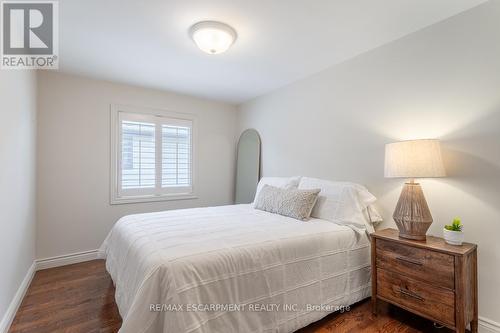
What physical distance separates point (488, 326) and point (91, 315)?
299cm

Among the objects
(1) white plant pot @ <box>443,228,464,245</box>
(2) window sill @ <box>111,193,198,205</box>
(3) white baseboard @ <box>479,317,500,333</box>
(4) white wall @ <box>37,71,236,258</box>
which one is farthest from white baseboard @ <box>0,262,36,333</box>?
(3) white baseboard @ <box>479,317,500,333</box>

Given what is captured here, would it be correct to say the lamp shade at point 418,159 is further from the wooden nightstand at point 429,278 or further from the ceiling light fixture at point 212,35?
the ceiling light fixture at point 212,35

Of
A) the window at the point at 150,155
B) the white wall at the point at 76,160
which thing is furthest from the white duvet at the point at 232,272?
the window at the point at 150,155

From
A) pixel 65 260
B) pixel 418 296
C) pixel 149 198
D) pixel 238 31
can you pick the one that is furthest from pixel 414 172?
pixel 65 260

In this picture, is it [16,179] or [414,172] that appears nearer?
[414,172]

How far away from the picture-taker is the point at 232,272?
4.89ft

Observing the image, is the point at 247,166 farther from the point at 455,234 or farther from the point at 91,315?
the point at 455,234

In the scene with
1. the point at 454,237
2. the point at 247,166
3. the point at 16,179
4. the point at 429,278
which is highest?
the point at 247,166

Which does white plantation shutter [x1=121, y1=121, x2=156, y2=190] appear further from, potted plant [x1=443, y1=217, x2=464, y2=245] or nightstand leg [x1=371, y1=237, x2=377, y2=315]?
potted plant [x1=443, y1=217, x2=464, y2=245]

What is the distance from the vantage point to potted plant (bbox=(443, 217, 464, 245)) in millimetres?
1660

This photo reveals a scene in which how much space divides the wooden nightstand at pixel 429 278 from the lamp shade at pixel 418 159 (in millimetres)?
510

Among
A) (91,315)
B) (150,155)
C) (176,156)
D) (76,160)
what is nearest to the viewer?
(91,315)

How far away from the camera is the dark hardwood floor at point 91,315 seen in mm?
1797

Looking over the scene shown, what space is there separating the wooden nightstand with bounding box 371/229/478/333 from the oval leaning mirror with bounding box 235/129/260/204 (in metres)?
2.22
